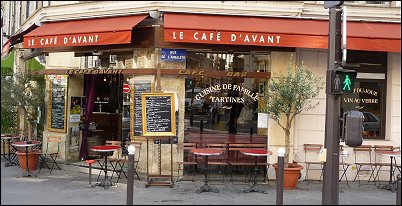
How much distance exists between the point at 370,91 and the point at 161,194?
17.7 ft

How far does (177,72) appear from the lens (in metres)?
9.95

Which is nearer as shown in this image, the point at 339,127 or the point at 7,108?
the point at 339,127

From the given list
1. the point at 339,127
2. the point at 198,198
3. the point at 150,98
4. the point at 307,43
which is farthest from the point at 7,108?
the point at 339,127

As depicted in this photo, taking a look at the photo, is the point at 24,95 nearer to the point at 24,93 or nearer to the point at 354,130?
the point at 24,93

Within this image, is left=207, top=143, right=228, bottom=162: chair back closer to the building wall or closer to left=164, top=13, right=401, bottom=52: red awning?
the building wall

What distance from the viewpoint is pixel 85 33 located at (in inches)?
381

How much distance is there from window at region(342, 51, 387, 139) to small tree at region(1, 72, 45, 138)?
731 centimetres

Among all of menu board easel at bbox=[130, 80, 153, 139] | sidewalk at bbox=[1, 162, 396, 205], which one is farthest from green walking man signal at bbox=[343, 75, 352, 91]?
menu board easel at bbox=[130, 80, 153, 139]

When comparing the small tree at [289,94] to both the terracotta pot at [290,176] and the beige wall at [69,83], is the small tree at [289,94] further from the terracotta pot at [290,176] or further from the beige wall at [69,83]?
the beige wall at [69,83]

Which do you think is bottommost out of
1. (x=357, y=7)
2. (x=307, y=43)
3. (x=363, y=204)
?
(x=363, y=204)

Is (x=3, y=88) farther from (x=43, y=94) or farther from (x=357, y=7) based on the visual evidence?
(x=357, y=7)

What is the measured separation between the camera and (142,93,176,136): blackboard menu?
9.56 m

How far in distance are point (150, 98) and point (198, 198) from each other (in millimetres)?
2357

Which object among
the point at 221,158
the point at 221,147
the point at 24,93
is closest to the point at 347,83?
the point at 221,147
